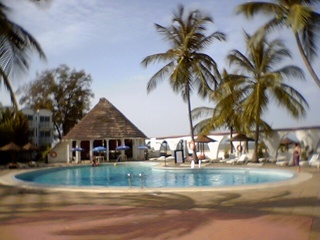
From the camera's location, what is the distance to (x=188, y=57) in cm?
2227

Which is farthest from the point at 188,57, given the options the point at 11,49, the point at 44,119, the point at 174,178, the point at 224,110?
the point at 44,119

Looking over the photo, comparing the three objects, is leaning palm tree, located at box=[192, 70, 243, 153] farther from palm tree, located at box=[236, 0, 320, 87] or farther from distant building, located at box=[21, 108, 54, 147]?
distant building, located at box=[21, 108, 54, 147]

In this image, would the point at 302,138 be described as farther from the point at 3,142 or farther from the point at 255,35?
the point at 3,142

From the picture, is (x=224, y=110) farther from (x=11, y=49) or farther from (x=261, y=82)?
(x=11, y=49)

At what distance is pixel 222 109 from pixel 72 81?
27.4 meters

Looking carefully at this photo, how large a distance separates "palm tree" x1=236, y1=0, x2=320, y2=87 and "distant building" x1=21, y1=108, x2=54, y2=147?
28.7 metres

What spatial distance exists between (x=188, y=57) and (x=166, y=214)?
16.1 meters

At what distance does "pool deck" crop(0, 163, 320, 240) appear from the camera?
5871 mm

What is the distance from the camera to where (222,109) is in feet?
71.6

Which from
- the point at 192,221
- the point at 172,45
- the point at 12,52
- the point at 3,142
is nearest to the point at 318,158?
the point at 172,45

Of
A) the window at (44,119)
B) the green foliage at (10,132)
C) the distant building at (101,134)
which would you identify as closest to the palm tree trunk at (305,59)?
the distant building at (101,134)

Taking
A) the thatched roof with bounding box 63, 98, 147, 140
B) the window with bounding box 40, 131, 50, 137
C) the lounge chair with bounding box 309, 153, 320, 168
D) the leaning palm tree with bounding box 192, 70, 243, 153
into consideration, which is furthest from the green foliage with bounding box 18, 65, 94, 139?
the lounge chair with bounding box 309, 153, 320, 168

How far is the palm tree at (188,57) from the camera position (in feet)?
71.7

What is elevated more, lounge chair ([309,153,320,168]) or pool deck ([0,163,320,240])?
lounge chair ([309,153,320,168])
